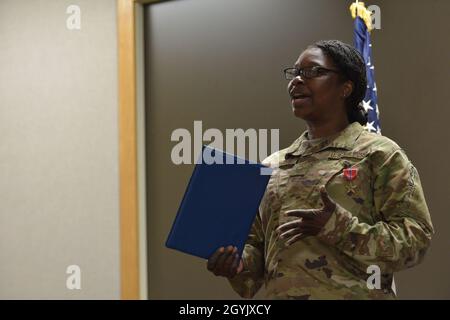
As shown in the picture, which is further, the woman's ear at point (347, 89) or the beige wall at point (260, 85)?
the beige wall at point (260, 85)

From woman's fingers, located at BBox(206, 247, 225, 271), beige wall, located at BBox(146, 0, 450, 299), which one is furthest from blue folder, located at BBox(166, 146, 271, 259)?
beige wall, located at BBox(146, 0, 450, 299)

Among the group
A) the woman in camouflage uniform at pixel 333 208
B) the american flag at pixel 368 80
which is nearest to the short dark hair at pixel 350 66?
the woman in camouflage uniform at pixel 333 208

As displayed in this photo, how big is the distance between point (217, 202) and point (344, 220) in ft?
0.99

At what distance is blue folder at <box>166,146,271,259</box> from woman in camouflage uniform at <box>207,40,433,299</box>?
61 mm

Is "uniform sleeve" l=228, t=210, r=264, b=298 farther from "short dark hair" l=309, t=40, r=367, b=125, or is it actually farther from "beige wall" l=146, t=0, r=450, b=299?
"beige wall" l=146, t=0, r=450, b=299

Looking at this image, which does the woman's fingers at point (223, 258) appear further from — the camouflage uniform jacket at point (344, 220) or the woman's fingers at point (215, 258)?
the camouflage uniform jacket at point (344, 220)

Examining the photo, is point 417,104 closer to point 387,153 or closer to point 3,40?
point 387,153

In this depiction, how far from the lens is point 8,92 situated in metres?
4.09

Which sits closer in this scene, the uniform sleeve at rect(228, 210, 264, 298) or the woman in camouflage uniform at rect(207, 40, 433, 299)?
the woman in camouflage uniform at rect(207, 40, 433, 299)

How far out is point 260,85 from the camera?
10.8 feet

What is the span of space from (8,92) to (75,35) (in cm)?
65

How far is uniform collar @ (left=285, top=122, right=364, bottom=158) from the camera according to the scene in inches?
58.1

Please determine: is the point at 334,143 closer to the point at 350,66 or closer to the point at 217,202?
the point at 350,66

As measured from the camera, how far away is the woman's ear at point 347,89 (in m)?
1.54
